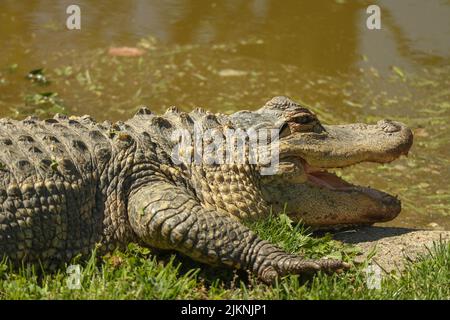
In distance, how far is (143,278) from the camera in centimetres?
479

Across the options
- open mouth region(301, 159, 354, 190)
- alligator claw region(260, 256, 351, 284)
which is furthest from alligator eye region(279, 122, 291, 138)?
alligator claw region(260, 256, 351, 284)

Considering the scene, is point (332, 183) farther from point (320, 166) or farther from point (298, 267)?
point (298, 267)

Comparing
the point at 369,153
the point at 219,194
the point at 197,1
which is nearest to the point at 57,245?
the point at 219,194

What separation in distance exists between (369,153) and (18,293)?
2.87 meters

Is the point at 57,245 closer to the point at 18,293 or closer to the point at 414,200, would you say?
the point at 18,293

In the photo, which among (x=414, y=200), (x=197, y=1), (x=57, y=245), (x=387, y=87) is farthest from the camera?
(x=197, y=1)

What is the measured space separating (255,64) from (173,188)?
18.4ft

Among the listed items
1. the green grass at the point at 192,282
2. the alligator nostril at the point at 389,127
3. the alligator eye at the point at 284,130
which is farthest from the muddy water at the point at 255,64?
the green grass at the point at 192,282

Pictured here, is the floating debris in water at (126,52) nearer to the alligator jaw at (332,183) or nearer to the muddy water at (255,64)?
the muddy water at (255,64)

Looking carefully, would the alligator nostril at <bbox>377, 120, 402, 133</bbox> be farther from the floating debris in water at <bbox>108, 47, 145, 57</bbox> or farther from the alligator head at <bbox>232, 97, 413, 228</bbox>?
the floating debris in water at <bbox>108, 47, 145, 57</bbox>

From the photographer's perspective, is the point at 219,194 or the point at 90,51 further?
the point at 90,51

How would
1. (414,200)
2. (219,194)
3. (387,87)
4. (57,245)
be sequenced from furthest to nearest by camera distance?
(387,87), (414,200), (219,194), (57,245)

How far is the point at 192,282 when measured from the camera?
16.3 feet

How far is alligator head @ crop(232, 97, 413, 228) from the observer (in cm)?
602
